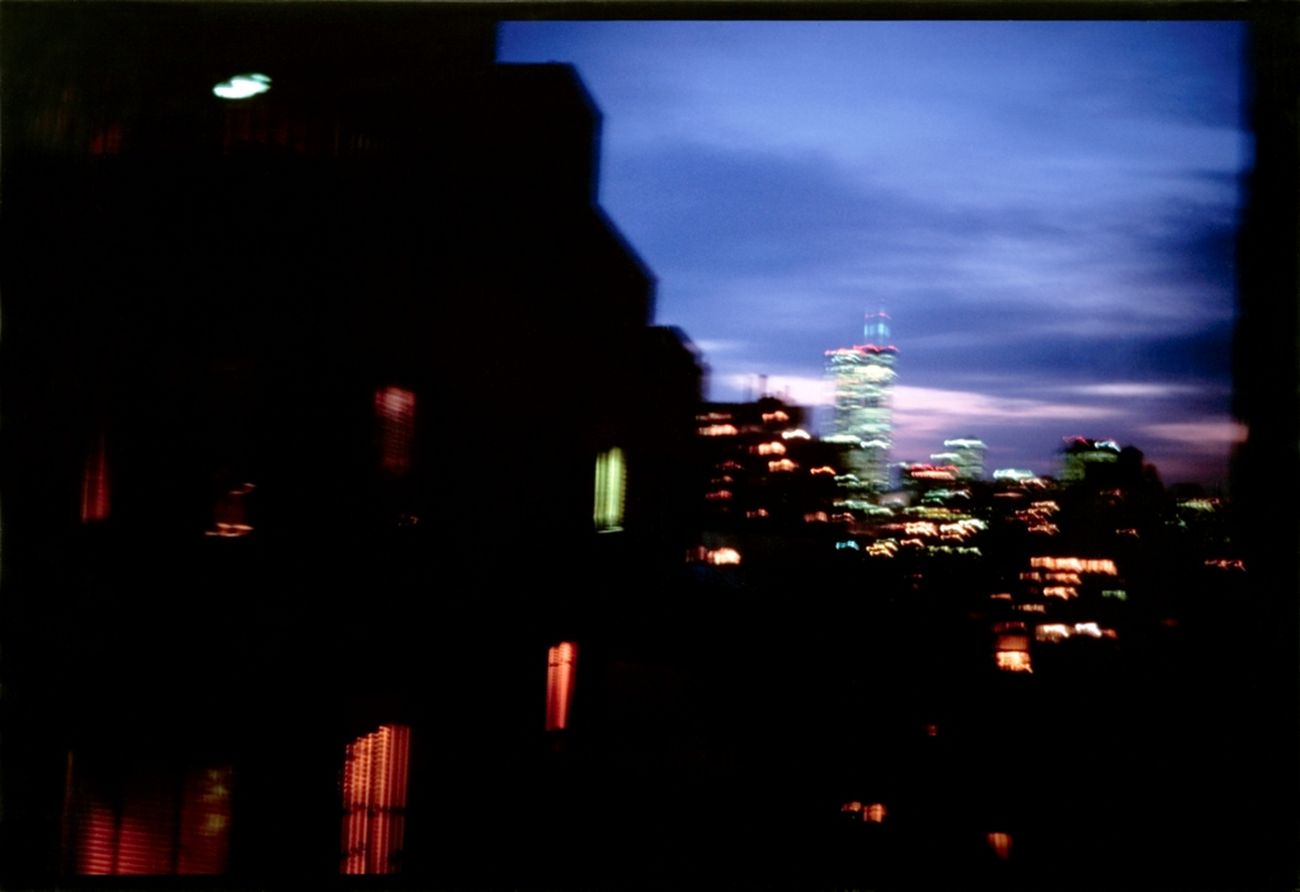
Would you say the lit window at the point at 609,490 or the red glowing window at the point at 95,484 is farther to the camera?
the lit window at the point at 609,490

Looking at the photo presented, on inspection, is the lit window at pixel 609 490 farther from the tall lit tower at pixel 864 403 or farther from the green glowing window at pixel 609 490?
the tall lit tower at pixel 864 403

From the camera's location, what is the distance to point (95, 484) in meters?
5.59

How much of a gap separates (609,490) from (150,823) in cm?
952

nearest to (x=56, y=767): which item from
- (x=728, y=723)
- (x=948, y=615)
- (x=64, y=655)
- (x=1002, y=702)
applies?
(x=64, y=655)

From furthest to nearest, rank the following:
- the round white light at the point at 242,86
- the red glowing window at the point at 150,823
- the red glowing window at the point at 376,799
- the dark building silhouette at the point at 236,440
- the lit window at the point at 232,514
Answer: the red glowing window at the point at 376,799 < the lit window at the point at 232,514 < the round white light at the point at 242,86 < the red glowing window at the point at 150,823 < the dark building silhouette at the point at 236,440

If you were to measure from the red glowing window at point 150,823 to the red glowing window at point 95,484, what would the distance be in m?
1.55

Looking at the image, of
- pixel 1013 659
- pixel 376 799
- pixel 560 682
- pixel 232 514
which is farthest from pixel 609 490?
pixel 1013 659

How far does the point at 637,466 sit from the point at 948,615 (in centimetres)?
1649

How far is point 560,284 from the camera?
38.2 feet

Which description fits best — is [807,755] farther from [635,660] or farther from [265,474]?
[265,474]

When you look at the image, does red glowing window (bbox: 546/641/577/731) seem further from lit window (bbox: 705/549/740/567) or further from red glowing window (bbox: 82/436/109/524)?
lit window (bbox: 705/549/740/567)

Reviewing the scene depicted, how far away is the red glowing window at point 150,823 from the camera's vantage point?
544cm

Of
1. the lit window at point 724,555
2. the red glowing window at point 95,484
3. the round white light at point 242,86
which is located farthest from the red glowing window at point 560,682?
the lit window at point 724,555

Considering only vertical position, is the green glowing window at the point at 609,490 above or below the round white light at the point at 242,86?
below
